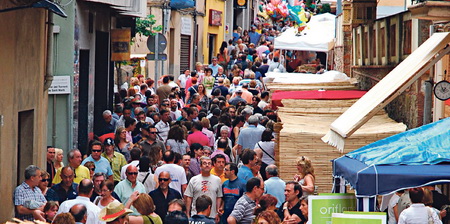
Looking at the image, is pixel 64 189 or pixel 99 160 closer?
pixel 64 189

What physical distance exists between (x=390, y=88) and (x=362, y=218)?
290 cm

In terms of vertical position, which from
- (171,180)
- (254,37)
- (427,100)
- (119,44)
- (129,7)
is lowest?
(171,180)

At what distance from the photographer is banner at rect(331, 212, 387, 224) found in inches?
354

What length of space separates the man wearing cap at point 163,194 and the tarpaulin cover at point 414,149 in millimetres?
2690

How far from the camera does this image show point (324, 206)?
9.97 metres

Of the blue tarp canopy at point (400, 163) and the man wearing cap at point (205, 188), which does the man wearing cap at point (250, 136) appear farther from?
the blue tarp canopy at point (400, 163)

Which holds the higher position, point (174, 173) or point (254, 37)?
point (254, 37)

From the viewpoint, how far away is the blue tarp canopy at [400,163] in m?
8.95

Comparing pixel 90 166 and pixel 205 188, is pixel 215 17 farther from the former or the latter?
pixel 205 188

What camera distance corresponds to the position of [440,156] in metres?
9.29

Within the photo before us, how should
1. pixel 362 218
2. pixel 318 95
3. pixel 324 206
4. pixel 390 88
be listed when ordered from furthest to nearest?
1. pixel 318 95
2. pixel 390 88
3. pixel 324 206
4. pixel 362 218

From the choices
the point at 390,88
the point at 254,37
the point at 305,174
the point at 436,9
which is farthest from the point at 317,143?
the point at 254,37

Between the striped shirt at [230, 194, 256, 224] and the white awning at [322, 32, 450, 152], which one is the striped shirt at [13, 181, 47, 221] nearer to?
the striped shirt at [230, 194, 256, 224]

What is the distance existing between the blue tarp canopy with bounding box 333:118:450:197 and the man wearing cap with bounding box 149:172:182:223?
2.47 metres
